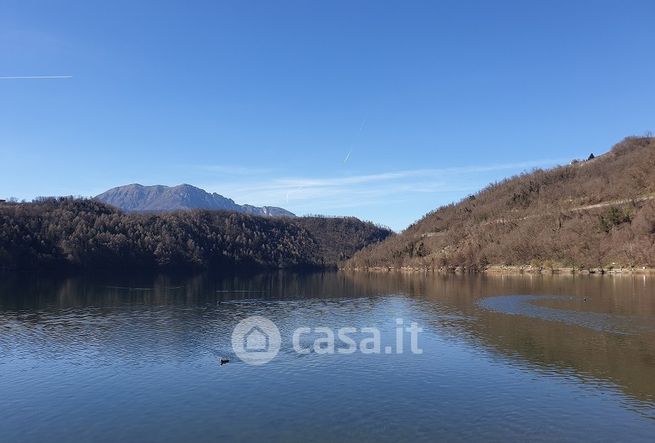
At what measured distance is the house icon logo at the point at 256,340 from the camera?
5158 cm

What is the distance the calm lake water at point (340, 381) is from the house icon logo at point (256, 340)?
136 centimetres

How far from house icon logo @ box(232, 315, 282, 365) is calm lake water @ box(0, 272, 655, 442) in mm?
1357

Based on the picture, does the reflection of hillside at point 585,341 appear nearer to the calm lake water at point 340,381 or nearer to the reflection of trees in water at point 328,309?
the reflection of trees in water at point 328,309

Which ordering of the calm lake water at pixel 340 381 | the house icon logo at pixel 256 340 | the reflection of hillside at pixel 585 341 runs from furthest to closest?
the house icon logo at pixel 256 340, the reflection of hillside at pixel 585 341, the calm lake water at pixel 340 381

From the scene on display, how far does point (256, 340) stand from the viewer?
60.4 m

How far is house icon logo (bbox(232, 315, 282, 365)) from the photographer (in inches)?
2031

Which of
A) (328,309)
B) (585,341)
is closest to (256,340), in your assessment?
(328,309)

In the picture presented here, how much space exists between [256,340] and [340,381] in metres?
20.6

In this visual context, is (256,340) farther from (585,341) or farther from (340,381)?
(585,341)

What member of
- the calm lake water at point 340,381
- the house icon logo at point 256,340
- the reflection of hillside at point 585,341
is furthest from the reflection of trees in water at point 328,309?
the house icon logo at point 256,340

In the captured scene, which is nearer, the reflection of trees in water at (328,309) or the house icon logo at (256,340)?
the reflection of trees in water at (328,309)

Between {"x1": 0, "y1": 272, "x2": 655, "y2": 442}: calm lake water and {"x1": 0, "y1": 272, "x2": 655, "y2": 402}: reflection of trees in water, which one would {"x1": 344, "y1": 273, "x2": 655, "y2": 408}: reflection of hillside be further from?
{"x1": 0, "y1": 272, "x2": 655, "y2": 442}: calm lake water

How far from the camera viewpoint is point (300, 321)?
76875 millimetres

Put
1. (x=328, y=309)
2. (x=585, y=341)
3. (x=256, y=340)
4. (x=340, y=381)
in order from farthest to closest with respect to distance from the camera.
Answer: (x=328, y=309) < (x=256, y=340) < (x=585, y=341) < (x=340, y=381)
